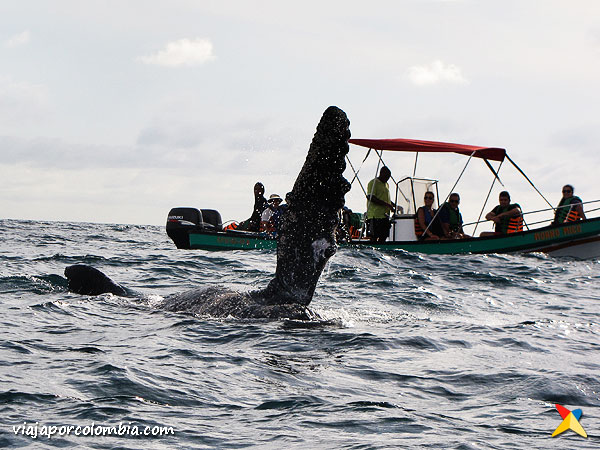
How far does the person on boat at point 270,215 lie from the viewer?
21.5 metres

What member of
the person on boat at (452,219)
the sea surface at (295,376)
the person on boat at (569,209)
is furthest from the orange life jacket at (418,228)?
the sea surface at (295,376)

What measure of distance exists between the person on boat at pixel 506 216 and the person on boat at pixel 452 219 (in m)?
0.75

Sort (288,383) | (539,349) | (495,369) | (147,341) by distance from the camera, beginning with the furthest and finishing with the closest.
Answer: (539,349), (147,341), (495,369), (288,383)

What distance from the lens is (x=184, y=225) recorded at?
72.8 ft

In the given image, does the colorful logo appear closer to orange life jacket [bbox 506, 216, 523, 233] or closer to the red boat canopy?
the red boat canopy

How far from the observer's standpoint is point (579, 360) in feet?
21.7

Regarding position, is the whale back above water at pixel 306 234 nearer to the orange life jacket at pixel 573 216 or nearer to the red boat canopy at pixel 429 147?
the red boat canopy at pixel 429 147

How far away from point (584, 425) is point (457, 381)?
125 centimetres

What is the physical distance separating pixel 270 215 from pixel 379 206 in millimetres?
3714

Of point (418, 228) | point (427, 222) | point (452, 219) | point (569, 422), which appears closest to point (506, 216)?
point (452, 219)

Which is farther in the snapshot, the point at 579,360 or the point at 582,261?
the point at 582,261

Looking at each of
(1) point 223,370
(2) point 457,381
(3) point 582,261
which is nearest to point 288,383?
(1) point 223,370

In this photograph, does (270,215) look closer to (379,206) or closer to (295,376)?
(379,206)

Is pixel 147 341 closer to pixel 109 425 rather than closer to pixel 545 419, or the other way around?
pixel 109 425
